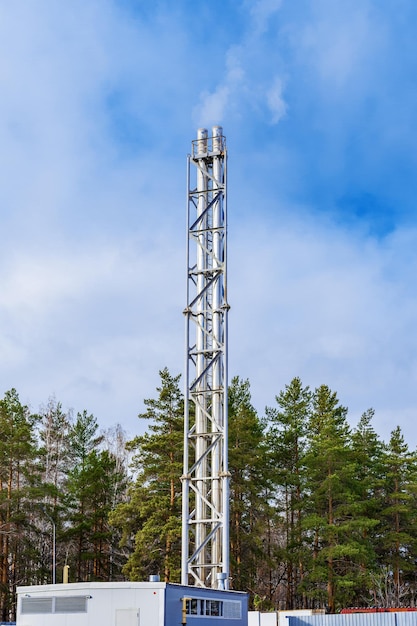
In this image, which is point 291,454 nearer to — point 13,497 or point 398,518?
point 398,518

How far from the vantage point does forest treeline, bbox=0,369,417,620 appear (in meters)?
44.5

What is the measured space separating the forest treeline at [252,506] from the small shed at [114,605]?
64.7ft

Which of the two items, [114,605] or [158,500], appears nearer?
[114,605]

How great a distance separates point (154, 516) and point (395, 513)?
17075 millimetres

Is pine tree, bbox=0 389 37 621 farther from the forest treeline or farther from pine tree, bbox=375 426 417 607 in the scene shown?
pine tree, bbox=375 426 417 607

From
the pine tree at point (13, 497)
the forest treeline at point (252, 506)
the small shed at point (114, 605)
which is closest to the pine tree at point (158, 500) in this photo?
the forest treeline at point (252, 506)

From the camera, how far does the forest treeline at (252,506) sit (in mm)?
44500

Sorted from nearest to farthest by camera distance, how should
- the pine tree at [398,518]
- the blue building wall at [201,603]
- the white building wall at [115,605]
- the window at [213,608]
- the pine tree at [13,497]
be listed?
the white building wall at [115,605]
the blue building wall at [201,603]
the window at [213,608]
the pine tree at [13,497]
the pine tree at [398,518]

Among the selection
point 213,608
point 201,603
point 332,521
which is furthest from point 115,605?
point 332,521

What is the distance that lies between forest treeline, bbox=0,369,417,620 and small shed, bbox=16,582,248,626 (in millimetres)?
19707

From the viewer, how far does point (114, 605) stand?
21094 mm

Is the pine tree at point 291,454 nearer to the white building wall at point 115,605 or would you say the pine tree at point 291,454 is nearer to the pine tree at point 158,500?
the pine tree at point 158,500

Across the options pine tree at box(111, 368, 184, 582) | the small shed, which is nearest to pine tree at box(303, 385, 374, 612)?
pine tree at box(111, 368, 184, 582)

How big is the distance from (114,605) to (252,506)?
2643cm
